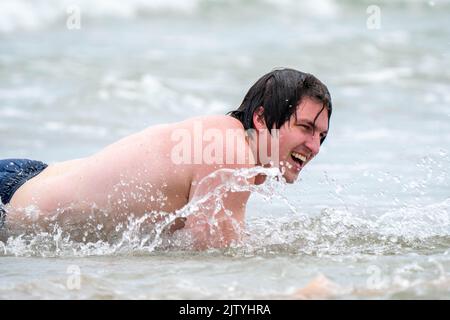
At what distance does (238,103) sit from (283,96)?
6.44 m

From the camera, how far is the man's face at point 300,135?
501 centimetres

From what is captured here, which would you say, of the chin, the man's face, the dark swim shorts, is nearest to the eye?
the man's face

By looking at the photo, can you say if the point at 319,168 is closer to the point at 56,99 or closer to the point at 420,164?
the point at 420,164

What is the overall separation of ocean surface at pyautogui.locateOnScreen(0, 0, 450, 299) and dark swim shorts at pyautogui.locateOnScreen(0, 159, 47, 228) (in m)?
0.26

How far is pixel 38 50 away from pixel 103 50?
3.66 ft

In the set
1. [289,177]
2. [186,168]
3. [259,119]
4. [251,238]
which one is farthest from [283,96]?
[251,238]

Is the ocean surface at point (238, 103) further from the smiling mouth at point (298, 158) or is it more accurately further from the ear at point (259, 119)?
the ear at point (259, 119)

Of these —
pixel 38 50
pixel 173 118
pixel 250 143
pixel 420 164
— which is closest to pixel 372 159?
pixel 420 164

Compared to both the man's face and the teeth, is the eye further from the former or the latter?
the teeth

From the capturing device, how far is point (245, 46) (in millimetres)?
14609

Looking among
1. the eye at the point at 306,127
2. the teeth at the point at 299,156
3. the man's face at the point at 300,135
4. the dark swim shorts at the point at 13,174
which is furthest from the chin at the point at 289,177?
the dark swim shorts at the point at 13,174

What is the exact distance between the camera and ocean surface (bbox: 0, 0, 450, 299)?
14.7 ft

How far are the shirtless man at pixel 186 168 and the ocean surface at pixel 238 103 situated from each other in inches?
6.0

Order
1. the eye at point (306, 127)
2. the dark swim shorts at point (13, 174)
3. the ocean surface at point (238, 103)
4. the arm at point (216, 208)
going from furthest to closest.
→ the dark swim shorts at point (13, 174), the eye at point (306, 127), the arm at point (216, 208), the ocean surface at point (238, 103)
